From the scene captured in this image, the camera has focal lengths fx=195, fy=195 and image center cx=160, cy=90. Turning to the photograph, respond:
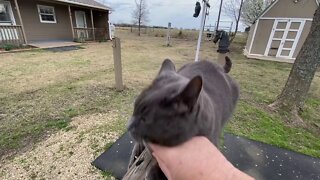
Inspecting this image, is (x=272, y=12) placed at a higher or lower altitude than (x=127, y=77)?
higher

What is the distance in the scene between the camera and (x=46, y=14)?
11.7 meters

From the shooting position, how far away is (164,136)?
826 mm

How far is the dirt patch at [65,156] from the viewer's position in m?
2.26

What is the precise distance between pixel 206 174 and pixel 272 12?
1234 cm

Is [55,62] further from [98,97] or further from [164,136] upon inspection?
[164,136]

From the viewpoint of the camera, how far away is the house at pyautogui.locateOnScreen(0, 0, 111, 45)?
9586 mm

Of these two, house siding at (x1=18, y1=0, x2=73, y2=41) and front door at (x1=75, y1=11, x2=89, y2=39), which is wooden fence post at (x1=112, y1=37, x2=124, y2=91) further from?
front door at (x1=75, y1=11, x2=89, y2=39)

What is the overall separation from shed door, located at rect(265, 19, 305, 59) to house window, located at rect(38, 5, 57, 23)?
42.5ft

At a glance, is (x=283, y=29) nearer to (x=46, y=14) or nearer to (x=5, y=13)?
(x=46, y=14)

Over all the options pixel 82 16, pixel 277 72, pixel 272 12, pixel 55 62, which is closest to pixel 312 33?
pixel 277 72

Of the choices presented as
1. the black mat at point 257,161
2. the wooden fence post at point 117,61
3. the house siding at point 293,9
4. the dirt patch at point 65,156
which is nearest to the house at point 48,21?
the wooden fence post at point 117,61

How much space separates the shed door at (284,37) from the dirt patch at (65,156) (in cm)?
1106

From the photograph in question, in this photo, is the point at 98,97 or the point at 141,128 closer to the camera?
the point at 141,128

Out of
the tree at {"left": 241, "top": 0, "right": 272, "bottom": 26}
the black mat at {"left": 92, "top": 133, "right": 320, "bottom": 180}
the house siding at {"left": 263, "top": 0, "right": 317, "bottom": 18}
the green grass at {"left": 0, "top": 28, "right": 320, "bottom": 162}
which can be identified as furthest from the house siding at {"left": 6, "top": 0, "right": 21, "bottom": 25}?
the tree at {"left": 241, "top": 0, "right": 272, "bottom": 26}
